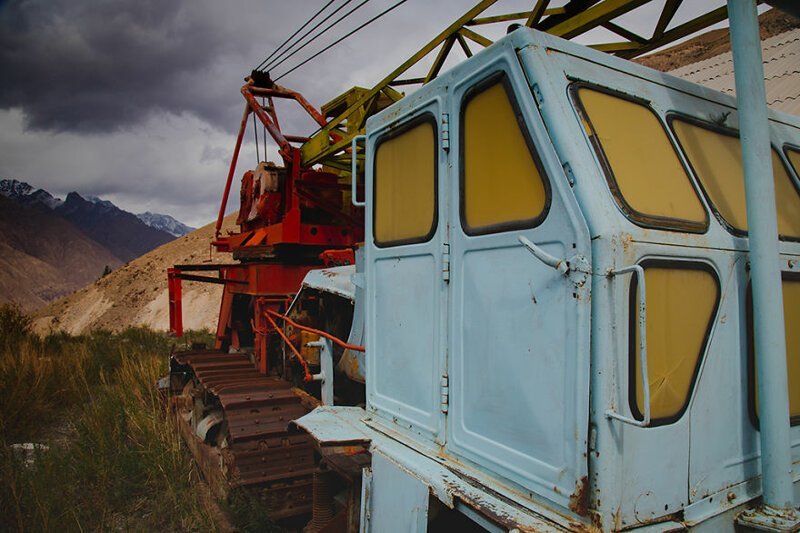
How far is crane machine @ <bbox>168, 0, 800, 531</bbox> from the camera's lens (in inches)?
68.9

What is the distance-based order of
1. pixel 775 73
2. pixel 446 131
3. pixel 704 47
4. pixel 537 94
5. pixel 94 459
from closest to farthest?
pixel 537 94, pixel 446 131, pixel 94 459, pixel 775 73, pixel 704 47

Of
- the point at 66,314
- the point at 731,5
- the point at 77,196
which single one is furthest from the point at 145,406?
the point at 77,196

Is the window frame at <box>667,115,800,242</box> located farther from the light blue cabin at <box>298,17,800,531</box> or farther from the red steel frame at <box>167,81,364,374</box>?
the red steel frame at <box>167,81,364,374</box>

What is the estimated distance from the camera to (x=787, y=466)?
187 centimetres

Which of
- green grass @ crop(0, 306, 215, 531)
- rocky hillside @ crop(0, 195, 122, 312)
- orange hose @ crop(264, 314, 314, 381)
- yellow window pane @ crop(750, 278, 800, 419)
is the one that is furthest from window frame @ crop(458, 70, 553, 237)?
rocky hillside @ crop(0, 195, 122, 312)

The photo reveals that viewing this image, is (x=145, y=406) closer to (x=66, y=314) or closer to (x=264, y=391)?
(x=264, y=391)

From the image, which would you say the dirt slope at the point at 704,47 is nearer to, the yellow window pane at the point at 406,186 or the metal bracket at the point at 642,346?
the yellow window pane at the point at 406,186

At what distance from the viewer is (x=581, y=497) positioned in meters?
1.74

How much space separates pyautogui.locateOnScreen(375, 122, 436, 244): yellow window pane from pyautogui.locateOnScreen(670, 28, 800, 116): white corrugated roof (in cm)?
801

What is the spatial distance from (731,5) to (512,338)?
147 cm

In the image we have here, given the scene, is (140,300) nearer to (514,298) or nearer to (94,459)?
(94,459)

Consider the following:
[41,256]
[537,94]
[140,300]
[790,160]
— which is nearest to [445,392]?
[537,94]

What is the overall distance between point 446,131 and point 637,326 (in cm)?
124

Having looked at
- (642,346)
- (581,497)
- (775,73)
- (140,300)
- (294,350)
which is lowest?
(140,300)
